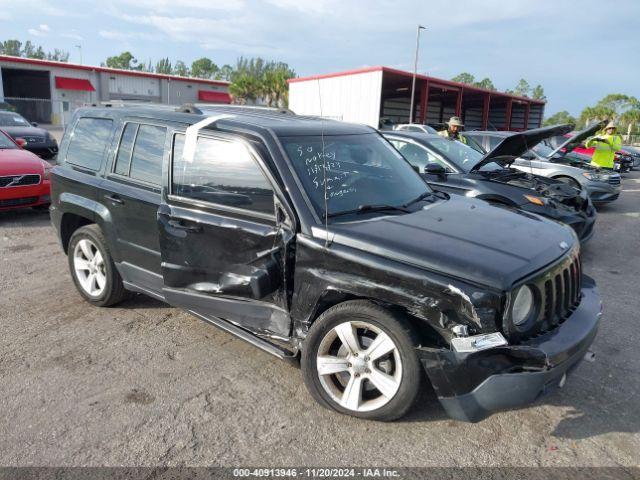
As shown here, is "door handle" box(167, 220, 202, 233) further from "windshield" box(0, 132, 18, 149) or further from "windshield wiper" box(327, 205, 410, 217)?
"windshield" box(0, 132, 18, 149)

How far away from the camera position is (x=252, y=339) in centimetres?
337

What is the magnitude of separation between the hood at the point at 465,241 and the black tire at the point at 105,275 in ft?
7.70

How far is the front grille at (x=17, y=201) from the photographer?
764 cm

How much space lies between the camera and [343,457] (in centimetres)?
268

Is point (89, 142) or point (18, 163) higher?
point (89, 142)

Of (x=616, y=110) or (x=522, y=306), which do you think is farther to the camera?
(x=616, y=110)

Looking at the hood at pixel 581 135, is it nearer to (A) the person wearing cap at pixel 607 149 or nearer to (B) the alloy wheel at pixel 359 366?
(A) the person wearing cap at pixel 607 149

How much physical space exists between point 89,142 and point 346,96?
26479mm

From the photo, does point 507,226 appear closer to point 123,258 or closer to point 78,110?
point 123,258

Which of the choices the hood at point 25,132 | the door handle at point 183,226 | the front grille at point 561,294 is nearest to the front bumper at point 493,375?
the front grille at point 561,294

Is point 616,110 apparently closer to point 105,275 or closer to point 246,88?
point 246,88

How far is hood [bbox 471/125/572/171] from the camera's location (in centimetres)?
632

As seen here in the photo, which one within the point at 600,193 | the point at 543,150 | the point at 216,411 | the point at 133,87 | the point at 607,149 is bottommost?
the point at 216,411

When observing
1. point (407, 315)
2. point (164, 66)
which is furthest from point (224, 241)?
point (164, 66)
